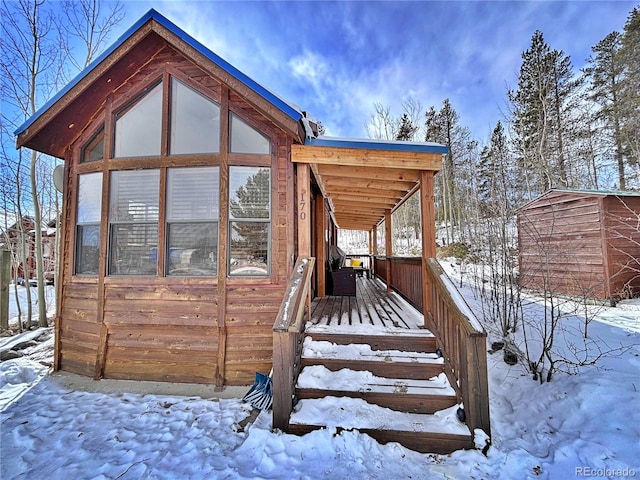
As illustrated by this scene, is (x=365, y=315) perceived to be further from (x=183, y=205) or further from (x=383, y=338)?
(x=183, y=205)

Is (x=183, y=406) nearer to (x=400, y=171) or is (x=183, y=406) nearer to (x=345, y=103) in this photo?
(x=400, y=171)

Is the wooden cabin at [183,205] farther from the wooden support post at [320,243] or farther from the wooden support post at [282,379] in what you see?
the wooden support post at [320,243]

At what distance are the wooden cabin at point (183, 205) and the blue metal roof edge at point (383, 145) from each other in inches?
0.8

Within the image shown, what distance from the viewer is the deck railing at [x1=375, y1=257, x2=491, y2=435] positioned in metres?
2.35

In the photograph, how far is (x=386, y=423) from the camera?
2475mm

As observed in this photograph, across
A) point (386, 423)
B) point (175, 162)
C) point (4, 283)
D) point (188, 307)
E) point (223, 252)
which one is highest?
point (175, 162)

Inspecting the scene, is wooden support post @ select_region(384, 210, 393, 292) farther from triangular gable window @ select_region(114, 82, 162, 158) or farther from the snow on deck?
triangular gable window @ select_region(114, 82, 162, 158)

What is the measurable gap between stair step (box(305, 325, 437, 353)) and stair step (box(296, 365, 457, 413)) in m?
0.41

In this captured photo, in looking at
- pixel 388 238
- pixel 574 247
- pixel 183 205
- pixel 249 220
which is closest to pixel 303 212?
pixel 249 220

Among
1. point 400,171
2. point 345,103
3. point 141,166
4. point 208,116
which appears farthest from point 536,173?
point 141,166

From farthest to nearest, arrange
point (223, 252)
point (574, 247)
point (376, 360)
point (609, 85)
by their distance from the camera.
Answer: point (609, 85) → point (574, 247) → point (223, 252) → point (376, 360)

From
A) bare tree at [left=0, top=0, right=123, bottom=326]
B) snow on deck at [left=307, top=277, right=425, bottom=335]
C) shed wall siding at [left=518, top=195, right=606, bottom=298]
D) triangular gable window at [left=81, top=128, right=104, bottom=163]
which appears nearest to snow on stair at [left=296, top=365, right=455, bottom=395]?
snow on deck at [left=307, top=277, right=425, bottom=335]

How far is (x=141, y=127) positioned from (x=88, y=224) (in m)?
1.83

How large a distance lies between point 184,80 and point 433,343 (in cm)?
535
